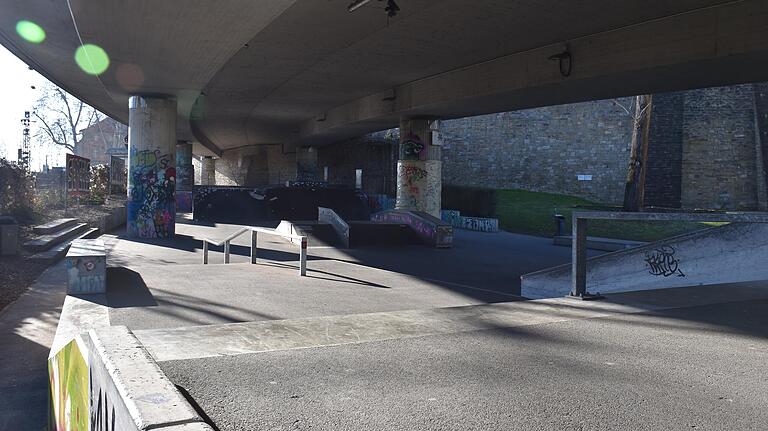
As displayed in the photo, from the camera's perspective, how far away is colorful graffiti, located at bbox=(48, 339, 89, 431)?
3725 mm

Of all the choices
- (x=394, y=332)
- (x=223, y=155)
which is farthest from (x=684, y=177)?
(x=223, y=155)

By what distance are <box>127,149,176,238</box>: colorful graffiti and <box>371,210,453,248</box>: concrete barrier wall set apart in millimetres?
8272

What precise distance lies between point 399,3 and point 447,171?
30342mm

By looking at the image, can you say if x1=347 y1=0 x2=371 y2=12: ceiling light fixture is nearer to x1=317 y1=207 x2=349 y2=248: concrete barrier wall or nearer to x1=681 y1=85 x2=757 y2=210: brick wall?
x1=317 y1=207 x2=349 y2=248: concrete barrier wall

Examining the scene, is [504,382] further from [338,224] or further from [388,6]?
[338,224]

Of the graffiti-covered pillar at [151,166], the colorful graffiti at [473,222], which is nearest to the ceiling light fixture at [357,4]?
the graffiti-covered pillar at [151,166]


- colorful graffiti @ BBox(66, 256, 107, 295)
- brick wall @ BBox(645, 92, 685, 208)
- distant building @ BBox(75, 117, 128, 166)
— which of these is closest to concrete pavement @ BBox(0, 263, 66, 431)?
colorful graffiti @ BBox(66, 256, 107, 295)

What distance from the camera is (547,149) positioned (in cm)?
4034

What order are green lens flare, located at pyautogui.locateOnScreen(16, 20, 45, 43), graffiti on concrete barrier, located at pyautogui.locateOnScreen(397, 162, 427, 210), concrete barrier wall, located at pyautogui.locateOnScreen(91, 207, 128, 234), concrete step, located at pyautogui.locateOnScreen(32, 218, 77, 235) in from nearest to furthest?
green lens flare, located at pyautogui.locateOnScreen(16, 20, 45, 43) → concrete step, located at pyautogui.locateOnScreen(32, 218, 77, 235) → concrete barrier wall, located at pyautogui.locateOnScreen(91, 207, 128, 234) → graffiti on concrete barrier, located at pyautogui.locateOnScreen(397, 162, 427, 210)

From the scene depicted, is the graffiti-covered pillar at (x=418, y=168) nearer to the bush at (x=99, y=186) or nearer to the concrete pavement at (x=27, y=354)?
the concrete pavement at (x=27, y=354)

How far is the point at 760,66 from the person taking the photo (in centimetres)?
1307

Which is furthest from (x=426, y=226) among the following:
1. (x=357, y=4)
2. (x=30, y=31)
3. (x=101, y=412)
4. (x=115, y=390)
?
(x=115, y=390)

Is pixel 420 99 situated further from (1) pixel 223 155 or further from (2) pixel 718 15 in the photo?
(1) pixel 223 155

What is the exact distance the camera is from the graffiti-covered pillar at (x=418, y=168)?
25.1m
